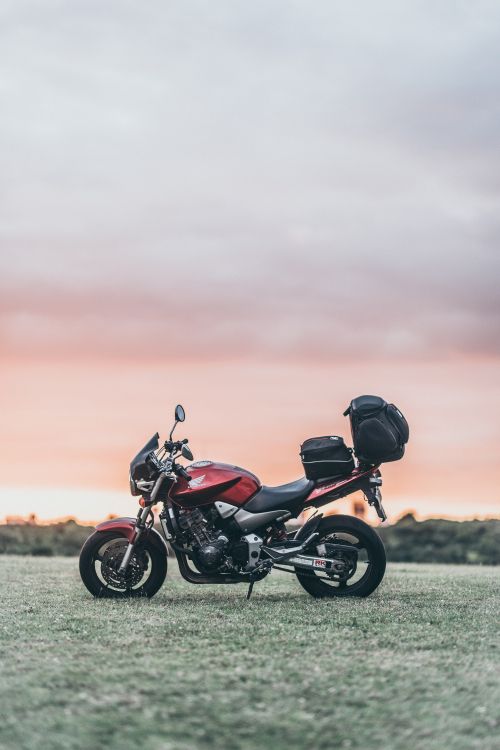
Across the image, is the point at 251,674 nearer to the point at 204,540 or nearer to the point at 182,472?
the point at 204,540

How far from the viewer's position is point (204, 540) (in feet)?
28.4

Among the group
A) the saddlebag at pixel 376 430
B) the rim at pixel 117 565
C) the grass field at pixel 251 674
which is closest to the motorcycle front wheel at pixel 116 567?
the rim at pixel 117 565

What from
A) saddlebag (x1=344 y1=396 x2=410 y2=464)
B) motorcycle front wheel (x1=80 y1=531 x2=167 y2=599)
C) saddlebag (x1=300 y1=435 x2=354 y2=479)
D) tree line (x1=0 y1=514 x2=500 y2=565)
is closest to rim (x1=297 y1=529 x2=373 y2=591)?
saddlebag (x1=300 y1=435 x2=354 y2=479)

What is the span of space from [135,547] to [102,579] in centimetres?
48

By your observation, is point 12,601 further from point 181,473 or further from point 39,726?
point 39,726

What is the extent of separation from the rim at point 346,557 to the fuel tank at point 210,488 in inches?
29.3

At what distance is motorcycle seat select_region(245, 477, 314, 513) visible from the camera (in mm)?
8594

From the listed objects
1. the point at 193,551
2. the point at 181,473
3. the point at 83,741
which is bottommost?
the point at 83,741

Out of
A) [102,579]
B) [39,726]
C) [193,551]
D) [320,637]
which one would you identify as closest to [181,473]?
[193,551]

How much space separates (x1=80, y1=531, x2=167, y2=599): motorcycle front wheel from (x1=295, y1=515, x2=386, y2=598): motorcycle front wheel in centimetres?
124

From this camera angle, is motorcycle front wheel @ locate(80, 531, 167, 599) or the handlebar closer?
the handlebar

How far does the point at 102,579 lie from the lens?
9000mm

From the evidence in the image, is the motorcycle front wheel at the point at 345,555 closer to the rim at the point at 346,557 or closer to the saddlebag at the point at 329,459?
the rim at the point at 346,557

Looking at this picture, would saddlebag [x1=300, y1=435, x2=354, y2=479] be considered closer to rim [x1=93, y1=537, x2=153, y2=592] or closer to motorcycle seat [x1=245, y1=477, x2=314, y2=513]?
motorcycle seat [x1=245, y1=477, x2=314, y2=513]
